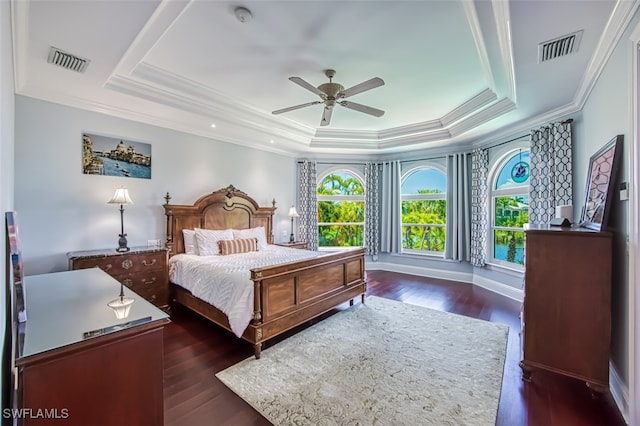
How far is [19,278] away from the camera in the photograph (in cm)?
132

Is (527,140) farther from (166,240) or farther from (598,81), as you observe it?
(166,240)

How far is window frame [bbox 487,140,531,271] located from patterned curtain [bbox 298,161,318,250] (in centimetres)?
344

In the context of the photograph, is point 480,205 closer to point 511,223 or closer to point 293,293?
point 511,223

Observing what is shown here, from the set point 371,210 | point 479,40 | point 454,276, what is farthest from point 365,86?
point 454,276

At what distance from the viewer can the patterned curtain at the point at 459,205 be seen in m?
5.54

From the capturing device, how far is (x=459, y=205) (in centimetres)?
561

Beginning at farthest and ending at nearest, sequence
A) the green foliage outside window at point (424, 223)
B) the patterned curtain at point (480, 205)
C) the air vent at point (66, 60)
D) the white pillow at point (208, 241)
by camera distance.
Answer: the green foliage outside window at point (424, 223) < the patterned curtain at point (480, 205) < the white pillow at point (208, 241) < the air vent at point (66, 60)

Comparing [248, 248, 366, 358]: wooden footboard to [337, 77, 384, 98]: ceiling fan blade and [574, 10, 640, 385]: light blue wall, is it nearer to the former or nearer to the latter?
[337, 77, 384, 98]: ceiling fan blade

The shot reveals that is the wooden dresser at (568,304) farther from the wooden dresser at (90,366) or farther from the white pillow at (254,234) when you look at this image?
the white pillow at (254,234)

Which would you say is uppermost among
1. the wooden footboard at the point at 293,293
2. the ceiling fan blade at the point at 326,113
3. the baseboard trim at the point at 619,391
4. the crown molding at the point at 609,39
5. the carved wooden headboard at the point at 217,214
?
the crown molding at the point at 609,39

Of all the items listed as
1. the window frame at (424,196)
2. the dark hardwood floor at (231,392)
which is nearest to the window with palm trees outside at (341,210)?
the window frame at (424,196)


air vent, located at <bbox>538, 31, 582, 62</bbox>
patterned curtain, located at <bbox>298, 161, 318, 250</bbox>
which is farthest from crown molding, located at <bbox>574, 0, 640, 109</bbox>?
patterned curtain, located at <bbox>298, 161, 318, 250</bbox>

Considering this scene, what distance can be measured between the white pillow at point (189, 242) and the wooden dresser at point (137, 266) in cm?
52

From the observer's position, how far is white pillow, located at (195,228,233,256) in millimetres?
4191
